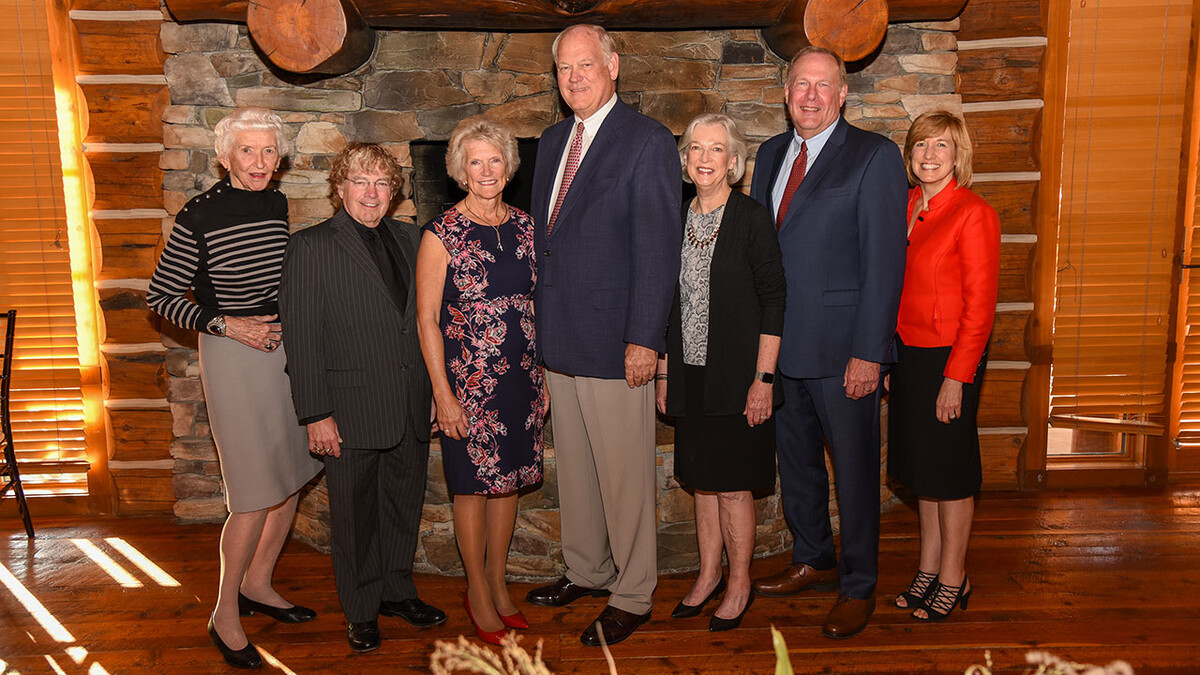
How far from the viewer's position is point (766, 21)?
3.45 m

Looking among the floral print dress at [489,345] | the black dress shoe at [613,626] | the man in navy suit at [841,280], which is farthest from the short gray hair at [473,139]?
the black dress shoe at [613,626]

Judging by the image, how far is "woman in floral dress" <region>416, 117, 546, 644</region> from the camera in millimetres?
2568

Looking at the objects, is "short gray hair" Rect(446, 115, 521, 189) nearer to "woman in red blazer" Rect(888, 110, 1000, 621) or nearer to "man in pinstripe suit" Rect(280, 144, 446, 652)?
"man in pinstripe suit" Rect(280, 144, 446, 652)

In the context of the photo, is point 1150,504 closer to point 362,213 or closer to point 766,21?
point 766,21

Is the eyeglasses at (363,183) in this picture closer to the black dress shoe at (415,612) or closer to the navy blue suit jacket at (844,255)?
the navy blue suit jacket at (844,255)

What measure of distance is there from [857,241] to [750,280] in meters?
0.37

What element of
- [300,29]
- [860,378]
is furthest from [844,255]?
[300,29]

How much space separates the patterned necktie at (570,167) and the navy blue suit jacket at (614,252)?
0.16ft

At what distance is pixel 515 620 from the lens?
2824 millimetres

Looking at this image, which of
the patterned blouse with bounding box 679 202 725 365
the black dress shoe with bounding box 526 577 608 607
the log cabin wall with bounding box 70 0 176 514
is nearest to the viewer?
the patterned blouse with bounding box 679 202 725 365

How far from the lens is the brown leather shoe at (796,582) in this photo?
3.08m

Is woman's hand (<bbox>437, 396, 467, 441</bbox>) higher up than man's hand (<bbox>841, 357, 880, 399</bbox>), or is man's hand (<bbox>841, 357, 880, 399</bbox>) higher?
man's hand (<bbox>841, 357, 880, 399</bbox>)

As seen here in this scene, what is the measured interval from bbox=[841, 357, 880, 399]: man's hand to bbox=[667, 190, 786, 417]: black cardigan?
0.25 m

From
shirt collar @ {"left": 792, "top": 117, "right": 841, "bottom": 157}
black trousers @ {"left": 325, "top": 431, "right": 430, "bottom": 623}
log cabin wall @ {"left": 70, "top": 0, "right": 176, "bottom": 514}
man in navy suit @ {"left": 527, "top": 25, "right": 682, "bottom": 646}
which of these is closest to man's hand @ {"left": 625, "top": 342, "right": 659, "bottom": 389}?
man in navy suit @ {"left": 527, "top": 25, "right": 682, "bottom": 646}
